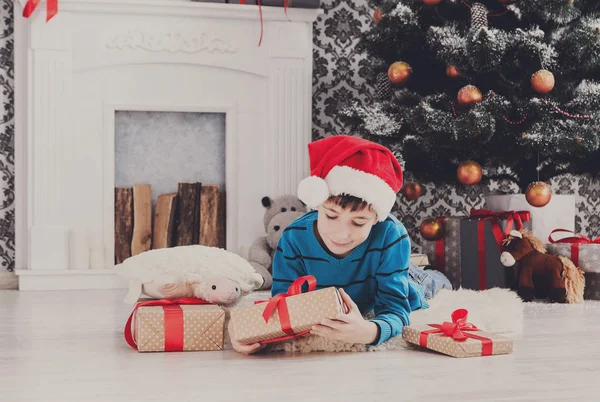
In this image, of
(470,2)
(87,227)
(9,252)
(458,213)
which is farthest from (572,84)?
(9,252)

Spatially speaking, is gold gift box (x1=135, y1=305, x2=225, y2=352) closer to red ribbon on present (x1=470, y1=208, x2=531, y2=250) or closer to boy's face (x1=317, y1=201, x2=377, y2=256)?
boy's face (x1=317, y1=201, x2=377, y2=256)

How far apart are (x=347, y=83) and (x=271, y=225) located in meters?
0.95

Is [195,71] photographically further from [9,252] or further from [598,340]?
[598,340]

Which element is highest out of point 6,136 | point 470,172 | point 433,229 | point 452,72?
point 452,72

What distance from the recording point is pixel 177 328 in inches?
72.1

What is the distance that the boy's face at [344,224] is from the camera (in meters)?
1.77

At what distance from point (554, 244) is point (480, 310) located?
95cm

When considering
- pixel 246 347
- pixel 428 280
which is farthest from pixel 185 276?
pixel 428 280

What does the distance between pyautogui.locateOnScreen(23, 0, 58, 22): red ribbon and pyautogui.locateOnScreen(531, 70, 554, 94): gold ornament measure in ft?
7.02

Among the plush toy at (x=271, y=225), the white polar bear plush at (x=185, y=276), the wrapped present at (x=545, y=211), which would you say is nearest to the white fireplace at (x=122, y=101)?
the plush toy at (x=271, y=225)

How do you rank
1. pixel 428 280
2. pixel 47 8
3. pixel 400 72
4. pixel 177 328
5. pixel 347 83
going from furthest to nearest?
pixel 347 83
pixel 47 8
pixel 400 72
pixel 428 280
pixel 177 328

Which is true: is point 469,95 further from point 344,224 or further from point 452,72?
point 344,224

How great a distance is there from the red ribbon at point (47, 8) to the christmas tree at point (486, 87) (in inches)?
56.2

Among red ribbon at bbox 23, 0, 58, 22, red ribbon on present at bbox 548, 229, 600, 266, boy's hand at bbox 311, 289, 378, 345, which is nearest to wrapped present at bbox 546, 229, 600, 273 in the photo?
red ribbon on present at bbox 548, 229, 600, 266
